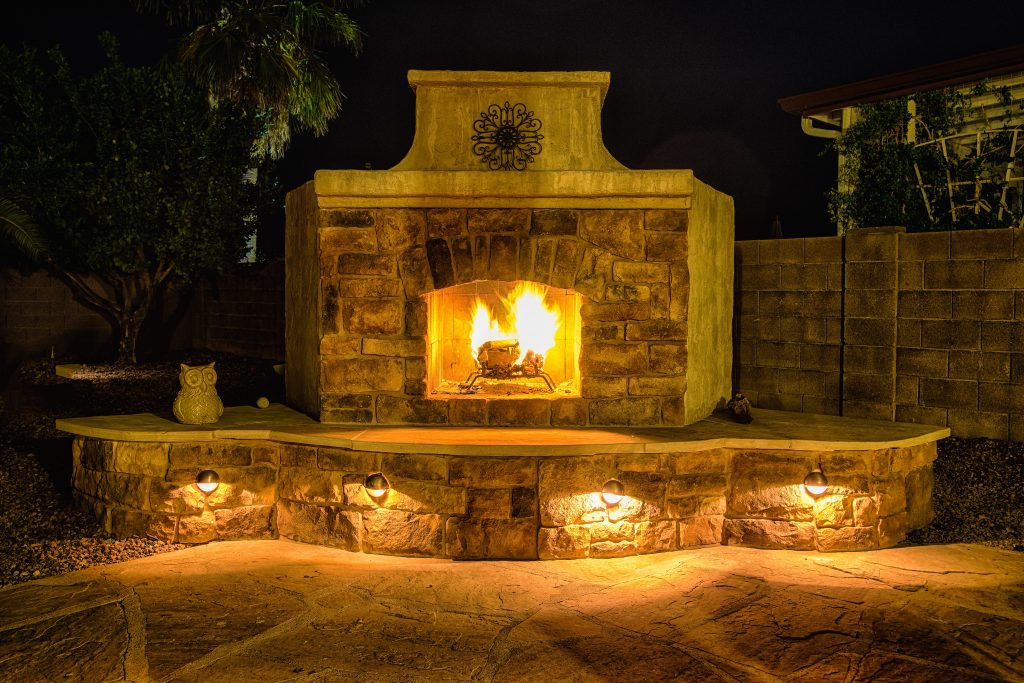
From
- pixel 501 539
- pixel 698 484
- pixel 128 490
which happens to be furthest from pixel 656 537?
pixel 128 490

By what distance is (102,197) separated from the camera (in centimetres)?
1127

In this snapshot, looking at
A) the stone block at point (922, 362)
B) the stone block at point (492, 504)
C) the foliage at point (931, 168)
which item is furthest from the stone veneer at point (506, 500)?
the foliage at point (931, 168)

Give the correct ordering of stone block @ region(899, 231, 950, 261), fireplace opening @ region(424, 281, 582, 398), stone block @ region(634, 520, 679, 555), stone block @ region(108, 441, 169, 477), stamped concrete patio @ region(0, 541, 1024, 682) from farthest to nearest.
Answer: stone block @ region(899, 231, 950, 261) → fireplace opening @ region(424, 281, 582, 398) → stone block @ region(108, 441, 169, 477) → stone block @ region(634, 520, 679, 555) → stamped concrete patio @ region(0, 541, 1024, 682)

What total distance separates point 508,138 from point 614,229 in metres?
1.16

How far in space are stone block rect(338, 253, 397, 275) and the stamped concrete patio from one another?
2220 mm

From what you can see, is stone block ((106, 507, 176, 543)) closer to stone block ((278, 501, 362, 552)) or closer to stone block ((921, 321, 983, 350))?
stone block ((278, 501, 362, 552))

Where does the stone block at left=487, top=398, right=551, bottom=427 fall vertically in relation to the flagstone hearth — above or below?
above

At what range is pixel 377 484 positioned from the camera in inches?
220

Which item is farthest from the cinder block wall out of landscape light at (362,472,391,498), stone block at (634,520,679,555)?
landscape light at (362,472,391,498)

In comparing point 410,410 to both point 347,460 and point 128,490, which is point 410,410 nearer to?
point 347,460

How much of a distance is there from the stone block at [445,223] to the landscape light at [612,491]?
2.33 m

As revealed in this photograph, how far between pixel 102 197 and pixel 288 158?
619cm

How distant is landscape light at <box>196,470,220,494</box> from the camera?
19.2 ft

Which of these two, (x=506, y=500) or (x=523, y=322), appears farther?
(x=523, y=322)
